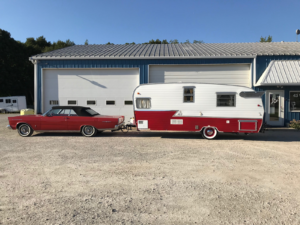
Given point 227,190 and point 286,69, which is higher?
point 286,69

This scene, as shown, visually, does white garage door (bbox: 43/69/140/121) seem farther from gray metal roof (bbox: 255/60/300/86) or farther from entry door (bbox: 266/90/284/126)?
entry door (bbox: 266/90/284/126)

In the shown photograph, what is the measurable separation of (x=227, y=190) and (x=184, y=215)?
1.25m

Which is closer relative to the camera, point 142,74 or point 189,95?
point 189,95

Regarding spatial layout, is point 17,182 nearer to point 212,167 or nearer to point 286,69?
point 212,167

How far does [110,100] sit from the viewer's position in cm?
1309

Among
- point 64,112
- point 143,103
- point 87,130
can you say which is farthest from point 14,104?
point 143,103

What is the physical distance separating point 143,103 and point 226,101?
3.62m

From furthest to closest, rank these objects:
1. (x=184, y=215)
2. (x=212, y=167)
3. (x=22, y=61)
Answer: (x=22, y=61)
(x=212, y=167)
(x=184, y=215)

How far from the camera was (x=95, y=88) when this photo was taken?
1314 cm

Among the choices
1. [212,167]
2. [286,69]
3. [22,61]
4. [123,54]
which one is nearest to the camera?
[212,167]

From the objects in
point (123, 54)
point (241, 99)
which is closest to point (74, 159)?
point (241, 99)

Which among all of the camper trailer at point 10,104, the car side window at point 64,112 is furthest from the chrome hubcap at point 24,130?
the camper trailer at point 10,104

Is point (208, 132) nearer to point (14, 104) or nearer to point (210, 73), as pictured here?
point (210, 73)

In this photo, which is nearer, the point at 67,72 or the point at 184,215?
the point at 184,215
